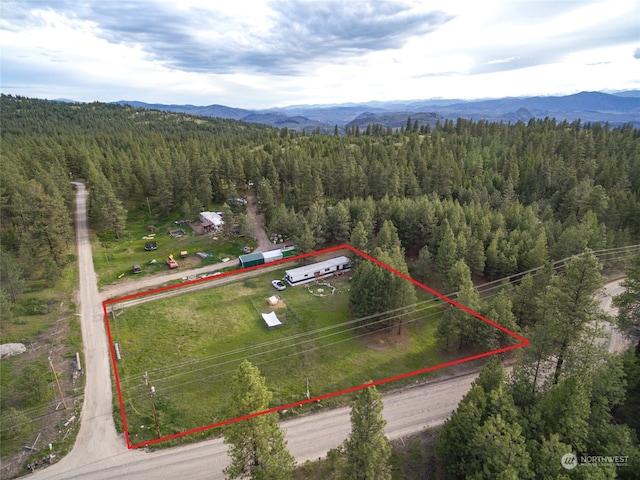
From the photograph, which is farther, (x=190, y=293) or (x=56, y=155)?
(x=56, y=155)

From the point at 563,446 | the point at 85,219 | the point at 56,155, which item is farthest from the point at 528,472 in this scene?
the point at 56,155

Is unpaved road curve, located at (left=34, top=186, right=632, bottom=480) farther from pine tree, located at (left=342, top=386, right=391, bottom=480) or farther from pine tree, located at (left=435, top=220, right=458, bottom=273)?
pine tree, located at (left=435, top=220, right=458, bottom=273)

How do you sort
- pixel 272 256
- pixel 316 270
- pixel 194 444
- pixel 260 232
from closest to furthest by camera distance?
pixel 194 444, pixel 316 270, pixel 272 256, pixel 260 232

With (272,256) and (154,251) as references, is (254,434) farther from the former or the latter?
(154,251)

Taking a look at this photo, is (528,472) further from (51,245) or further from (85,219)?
(85,219)

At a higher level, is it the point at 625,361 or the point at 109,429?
the point at 625,361

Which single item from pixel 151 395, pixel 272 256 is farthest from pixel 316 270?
pixel 151 395

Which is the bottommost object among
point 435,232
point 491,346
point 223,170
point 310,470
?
point 310,470
